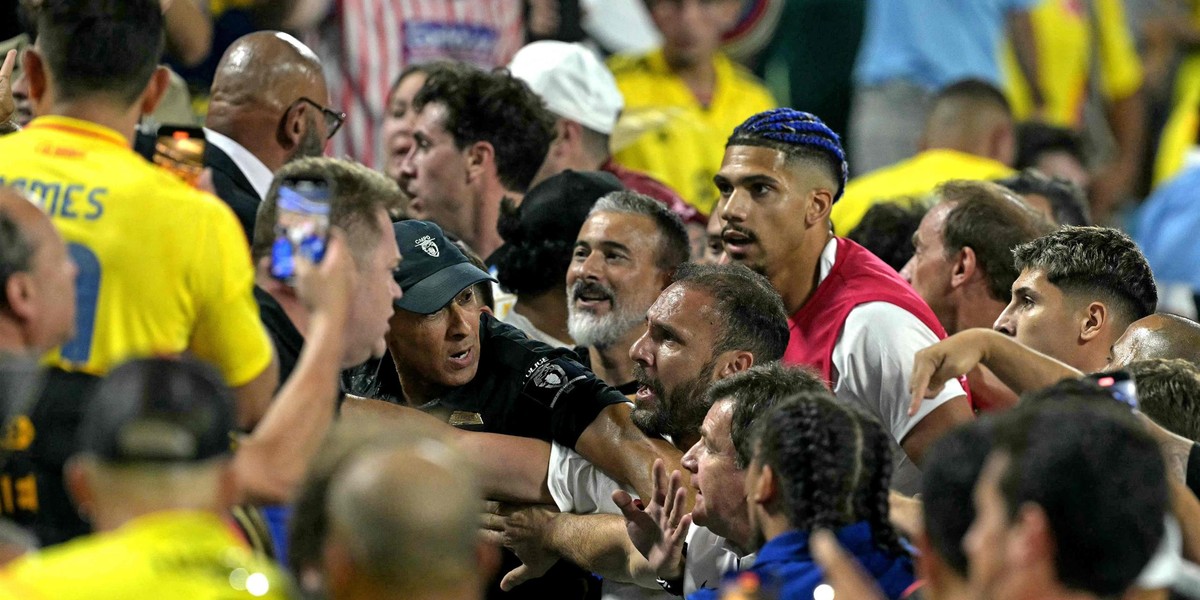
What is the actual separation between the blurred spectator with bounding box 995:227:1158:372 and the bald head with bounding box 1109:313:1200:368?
0.33 ft

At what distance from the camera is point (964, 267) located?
241 inches

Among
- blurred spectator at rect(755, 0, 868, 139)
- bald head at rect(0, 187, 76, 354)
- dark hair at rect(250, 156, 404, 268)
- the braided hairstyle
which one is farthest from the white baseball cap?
bald head at rect(0, 187, 76, 354)

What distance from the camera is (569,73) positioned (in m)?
7.66

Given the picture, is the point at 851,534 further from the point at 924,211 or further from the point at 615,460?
the point at 924,211

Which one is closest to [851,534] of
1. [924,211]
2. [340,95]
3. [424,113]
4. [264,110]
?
[264,110]

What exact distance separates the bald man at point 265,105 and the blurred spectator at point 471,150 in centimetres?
115

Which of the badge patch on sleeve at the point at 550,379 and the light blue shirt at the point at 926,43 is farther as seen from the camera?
the light blue shirt at the point at 926,43

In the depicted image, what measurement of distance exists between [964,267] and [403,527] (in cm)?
378

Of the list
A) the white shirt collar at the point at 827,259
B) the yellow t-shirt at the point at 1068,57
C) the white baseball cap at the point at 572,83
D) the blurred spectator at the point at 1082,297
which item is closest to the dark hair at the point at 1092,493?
the blurred spectator at the point at 1082,297

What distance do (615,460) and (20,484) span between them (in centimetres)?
178

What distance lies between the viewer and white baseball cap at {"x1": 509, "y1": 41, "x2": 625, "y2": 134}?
7559 millimetres

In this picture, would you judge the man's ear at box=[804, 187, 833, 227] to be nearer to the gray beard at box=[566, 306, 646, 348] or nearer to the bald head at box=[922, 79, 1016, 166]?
the gray beard at box=[566, 306, 646, 348]

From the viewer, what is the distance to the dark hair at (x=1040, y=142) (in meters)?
9.62

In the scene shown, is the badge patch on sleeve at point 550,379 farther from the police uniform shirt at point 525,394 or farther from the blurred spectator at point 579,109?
the blurred spectator at point 579,109
